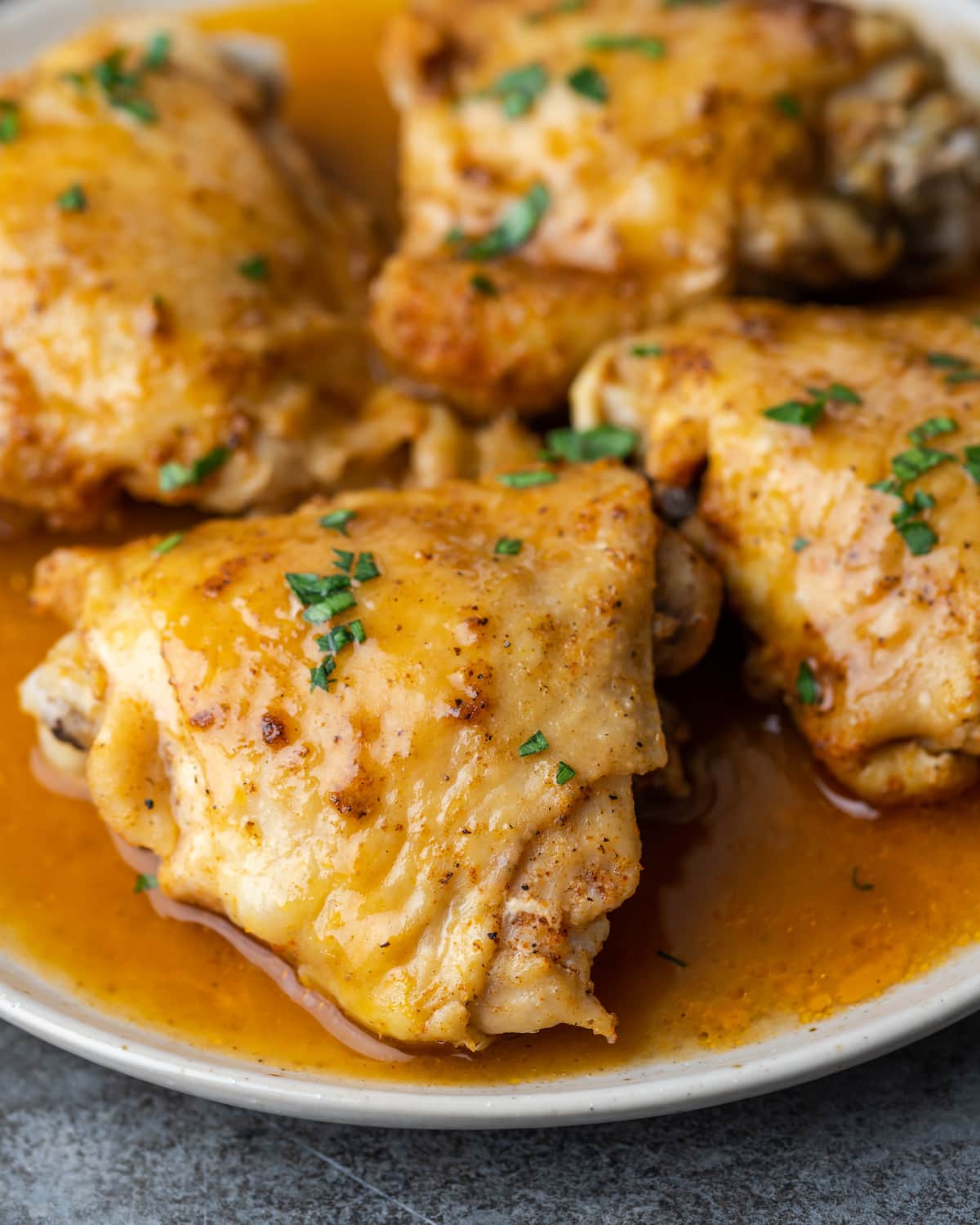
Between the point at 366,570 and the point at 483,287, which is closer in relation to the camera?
the point at 366,570

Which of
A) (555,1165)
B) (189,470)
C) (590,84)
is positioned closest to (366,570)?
(189,470)

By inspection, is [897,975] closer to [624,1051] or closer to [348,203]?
[624,1051]

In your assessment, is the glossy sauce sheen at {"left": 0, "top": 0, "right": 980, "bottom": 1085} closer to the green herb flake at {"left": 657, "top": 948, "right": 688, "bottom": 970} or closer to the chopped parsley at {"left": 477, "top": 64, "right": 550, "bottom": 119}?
the green herb flake at {"left": 657, "top": 948, "right": 688, "bottom": 970}

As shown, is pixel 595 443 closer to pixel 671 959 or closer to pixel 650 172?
pixel 650 172

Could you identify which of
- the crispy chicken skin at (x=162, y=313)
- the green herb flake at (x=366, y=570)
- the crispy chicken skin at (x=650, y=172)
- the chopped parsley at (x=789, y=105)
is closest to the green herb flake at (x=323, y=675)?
the green herb flake at (x=366, y=570)

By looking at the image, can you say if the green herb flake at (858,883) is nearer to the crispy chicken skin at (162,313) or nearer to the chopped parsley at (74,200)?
the crispy chicken skin at (162,313)

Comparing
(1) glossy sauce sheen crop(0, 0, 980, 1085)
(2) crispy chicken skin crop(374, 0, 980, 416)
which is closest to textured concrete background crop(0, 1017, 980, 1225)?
(1) glossy sauce sheen crop(0, 0, 980, 1085)
